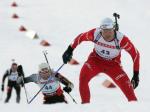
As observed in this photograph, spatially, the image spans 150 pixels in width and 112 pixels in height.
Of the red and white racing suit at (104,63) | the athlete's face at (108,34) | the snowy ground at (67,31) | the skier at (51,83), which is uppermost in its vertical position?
the athlete's face at (108,34)

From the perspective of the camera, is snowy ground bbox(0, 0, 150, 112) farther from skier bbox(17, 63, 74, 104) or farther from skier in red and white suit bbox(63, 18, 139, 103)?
skier in red and white suit bbox(63, 18, 139, 103)

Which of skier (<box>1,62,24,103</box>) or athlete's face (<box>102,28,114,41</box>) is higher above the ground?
athlete's face (<box>102,28,114,41</box>)

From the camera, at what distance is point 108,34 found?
7.42 m

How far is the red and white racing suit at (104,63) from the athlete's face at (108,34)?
0.07 m

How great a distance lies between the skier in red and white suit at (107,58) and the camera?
Answer: 291 inches

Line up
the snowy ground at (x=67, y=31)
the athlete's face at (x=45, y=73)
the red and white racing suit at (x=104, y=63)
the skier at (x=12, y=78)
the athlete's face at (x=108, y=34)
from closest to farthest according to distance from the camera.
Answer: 1. the athlete's face at (x=108, y=34)
2. the red and white racing suit at (x=104, y=63)
3. the athlete's face at (x=45, y=73)
4. the skier at (x=12, y=78)
5. the snowy ground at (x=67, y=31)

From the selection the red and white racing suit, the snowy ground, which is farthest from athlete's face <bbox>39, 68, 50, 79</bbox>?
the snowy ground

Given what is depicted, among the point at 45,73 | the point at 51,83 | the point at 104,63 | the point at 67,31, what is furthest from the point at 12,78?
the point at 67,31

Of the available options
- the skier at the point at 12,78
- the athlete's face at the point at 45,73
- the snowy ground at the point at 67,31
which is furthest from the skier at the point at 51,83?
the skier at the point at 12,78

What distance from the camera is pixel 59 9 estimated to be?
72.7 feet

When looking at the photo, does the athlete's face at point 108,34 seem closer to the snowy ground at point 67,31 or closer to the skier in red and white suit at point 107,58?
the skier in red and white suit at point 107,58

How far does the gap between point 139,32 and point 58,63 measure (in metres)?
4.60

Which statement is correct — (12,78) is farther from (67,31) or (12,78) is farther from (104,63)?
(67,31)

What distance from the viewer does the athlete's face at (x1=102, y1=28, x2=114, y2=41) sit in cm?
738
